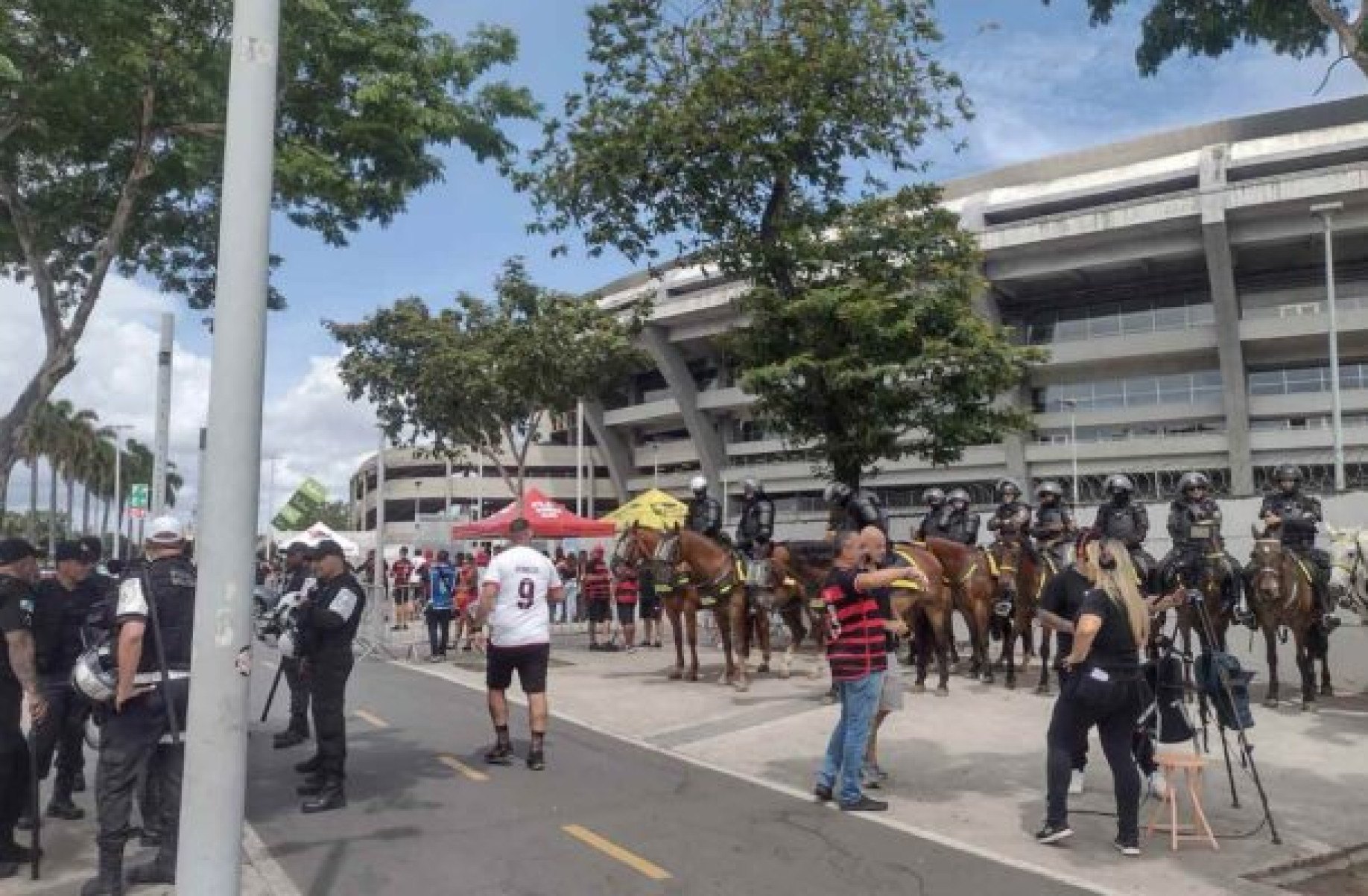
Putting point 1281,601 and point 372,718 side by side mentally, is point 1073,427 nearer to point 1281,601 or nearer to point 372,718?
point 1281,601

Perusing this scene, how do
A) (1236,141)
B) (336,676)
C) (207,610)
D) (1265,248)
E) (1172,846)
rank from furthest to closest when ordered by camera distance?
(1236,141)
(1265,248)
(336,676)
(1172,846)
(207,610)

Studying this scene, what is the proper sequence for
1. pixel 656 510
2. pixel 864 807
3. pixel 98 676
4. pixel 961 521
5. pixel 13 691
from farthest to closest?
pixel 656 510 → pixel 961 521 → pixel 864 807 → pixel 13 691 → pixel 98 676

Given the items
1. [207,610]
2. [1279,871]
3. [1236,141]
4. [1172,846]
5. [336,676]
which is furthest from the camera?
[1236,141]

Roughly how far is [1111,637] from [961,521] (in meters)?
9.31

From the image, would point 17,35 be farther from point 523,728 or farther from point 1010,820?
point 1010,820

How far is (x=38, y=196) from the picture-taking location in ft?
29.2

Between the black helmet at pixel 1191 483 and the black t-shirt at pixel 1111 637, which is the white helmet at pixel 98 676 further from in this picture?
the black helmet at pixel 1191 483

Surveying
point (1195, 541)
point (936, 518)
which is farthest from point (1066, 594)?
point (936, 518)

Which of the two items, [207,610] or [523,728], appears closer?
[207,610]

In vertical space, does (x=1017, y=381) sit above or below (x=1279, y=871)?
above

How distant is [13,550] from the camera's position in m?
6.98

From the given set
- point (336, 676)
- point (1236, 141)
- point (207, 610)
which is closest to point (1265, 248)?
point (1236, 141)

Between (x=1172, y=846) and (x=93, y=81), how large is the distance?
875 cm

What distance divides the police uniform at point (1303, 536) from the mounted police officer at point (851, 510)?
14.3 feet
